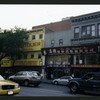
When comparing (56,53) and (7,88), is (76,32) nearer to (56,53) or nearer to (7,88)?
(56,53)

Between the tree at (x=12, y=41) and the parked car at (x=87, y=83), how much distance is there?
2492cm

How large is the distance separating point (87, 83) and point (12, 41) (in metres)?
26.4

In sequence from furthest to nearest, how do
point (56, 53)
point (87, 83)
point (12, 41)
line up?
point (12, 41) < point (56, 53) < point (87, 83)

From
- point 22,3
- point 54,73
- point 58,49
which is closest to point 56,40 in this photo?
point 58,49

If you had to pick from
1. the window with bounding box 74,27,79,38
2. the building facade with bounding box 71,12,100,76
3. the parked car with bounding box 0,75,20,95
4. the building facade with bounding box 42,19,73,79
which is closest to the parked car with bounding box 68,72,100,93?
the parked car with bounding box 0,75,20,95

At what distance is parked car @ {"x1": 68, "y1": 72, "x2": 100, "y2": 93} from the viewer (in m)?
17.1

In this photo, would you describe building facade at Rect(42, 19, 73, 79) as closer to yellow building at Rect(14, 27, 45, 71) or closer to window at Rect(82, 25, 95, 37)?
yellow building at Rect(14, 27, 45, 71)

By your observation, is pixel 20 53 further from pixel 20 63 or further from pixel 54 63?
pixel 54 63

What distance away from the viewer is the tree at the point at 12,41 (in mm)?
42094

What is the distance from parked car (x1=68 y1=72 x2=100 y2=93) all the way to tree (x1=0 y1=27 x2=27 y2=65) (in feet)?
81.8

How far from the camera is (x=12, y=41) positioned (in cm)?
4219

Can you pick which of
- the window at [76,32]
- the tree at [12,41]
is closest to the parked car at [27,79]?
the window at [76,32]

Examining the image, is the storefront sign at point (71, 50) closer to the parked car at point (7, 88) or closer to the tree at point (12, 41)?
the tree at point (12, 41)

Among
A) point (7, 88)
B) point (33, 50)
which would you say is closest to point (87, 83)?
point (7, 88)
